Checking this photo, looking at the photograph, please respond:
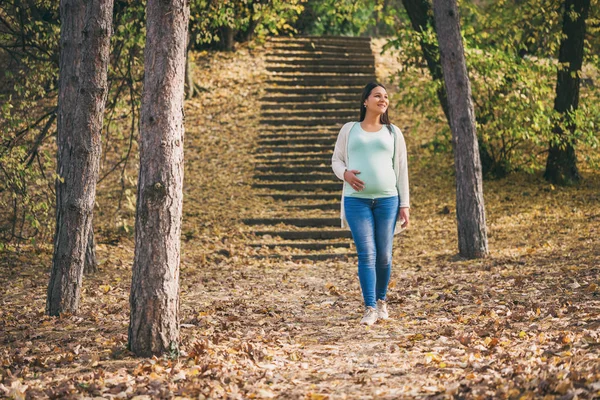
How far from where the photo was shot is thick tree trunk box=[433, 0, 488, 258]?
10.2 meters

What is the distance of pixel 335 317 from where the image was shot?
23.0ft

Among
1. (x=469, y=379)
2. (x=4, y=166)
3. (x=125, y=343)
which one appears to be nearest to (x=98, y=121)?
(x=4, y=166)

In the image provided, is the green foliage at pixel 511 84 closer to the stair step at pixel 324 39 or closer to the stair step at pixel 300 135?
the stair step at pixel 300 135

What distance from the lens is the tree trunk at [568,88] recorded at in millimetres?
14352

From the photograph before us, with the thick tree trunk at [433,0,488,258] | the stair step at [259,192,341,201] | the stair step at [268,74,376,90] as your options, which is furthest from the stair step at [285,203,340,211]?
the stair step at [268,74,376,90]

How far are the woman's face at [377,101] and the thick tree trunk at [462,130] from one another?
4179 mm

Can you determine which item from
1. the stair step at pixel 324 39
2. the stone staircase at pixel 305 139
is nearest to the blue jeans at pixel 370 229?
the stone staircase at pixel 305 139

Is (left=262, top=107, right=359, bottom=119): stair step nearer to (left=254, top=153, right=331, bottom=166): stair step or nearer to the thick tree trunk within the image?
(left=254, top=153, right=331, bottom=166): stair step

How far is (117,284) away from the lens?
9.30 meters

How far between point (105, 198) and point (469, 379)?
11619 millimetres

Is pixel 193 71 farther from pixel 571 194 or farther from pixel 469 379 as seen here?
pixel 469 379

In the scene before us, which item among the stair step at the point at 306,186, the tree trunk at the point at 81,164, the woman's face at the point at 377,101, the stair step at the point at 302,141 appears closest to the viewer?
the woman's face at the point at 377,101

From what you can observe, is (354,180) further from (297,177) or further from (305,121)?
(305,121)

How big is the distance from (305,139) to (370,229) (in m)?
11.0
